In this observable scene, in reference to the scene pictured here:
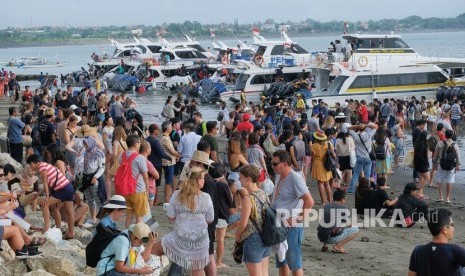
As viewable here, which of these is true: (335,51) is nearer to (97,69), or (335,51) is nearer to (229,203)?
(97,69)

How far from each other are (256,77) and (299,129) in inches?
1066

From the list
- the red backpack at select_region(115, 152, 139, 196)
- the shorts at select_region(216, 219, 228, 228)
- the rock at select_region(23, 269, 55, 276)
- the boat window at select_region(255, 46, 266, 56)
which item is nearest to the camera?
the rock at select_region(23, 269, 55, 276)

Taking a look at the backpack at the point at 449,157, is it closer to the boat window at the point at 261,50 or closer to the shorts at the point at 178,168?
the shorts at the point at 178,168

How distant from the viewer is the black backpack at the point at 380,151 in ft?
56.5

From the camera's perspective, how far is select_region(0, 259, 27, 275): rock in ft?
32.1

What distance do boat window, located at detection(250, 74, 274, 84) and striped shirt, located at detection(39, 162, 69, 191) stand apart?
31910mm

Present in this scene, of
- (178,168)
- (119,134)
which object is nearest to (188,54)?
(178,168)

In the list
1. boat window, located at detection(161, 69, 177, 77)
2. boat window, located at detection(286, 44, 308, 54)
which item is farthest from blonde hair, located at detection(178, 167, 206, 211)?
boat window, located at detection(161, 69, 177, 77)

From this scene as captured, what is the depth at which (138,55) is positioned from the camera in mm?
62562

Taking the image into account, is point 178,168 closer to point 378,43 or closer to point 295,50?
point 378,43

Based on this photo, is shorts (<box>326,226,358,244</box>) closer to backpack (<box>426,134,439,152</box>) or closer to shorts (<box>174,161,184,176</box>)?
shorts (<box>174,161,184,176</box>)

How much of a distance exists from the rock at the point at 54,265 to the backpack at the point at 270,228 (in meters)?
2.29

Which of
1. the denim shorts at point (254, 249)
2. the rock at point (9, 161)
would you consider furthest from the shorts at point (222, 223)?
the rock at point (9, 161)

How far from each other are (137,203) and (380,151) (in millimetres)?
6925
